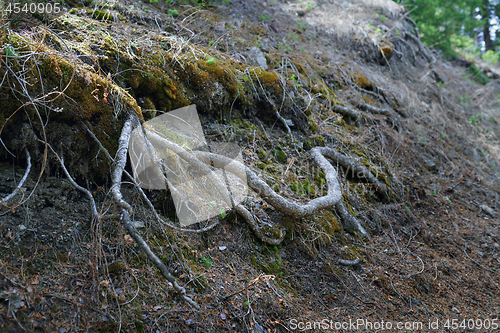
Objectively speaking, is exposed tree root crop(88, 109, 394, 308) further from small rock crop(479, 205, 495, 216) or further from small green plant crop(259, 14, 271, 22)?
small green plant crop(259, 14, 271, 22)

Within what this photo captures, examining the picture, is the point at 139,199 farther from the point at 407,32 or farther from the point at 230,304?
the point at 407,32

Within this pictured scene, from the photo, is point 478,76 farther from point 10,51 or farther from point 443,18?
point 10,51

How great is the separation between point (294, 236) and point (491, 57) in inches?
558

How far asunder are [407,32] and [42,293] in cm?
1215

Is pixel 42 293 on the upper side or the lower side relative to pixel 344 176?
upper

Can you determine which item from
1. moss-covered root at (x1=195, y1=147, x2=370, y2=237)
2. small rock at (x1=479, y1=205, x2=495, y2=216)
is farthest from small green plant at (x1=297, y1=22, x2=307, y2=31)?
small rock at (x1=479, y1=205, x2=495, y2=216)

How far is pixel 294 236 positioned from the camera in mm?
3715

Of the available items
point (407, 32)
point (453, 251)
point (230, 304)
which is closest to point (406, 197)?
point (453, 251)

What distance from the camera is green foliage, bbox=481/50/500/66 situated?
12443 millimetres

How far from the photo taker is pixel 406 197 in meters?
5.46

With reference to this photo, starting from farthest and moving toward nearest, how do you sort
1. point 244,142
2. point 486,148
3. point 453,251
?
point 486,148 < point 453,251 < point 244,142

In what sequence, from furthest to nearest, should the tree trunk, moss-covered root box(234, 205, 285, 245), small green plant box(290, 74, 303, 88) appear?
1. the tree trunk
2. small green plant box(290, 74, 303, 88)
3. moss-covered root box(234, 205, 285, 245)

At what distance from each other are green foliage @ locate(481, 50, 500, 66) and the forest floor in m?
6.00

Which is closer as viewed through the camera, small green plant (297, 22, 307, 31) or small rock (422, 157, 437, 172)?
small rock (422, 157, 437, 172)
